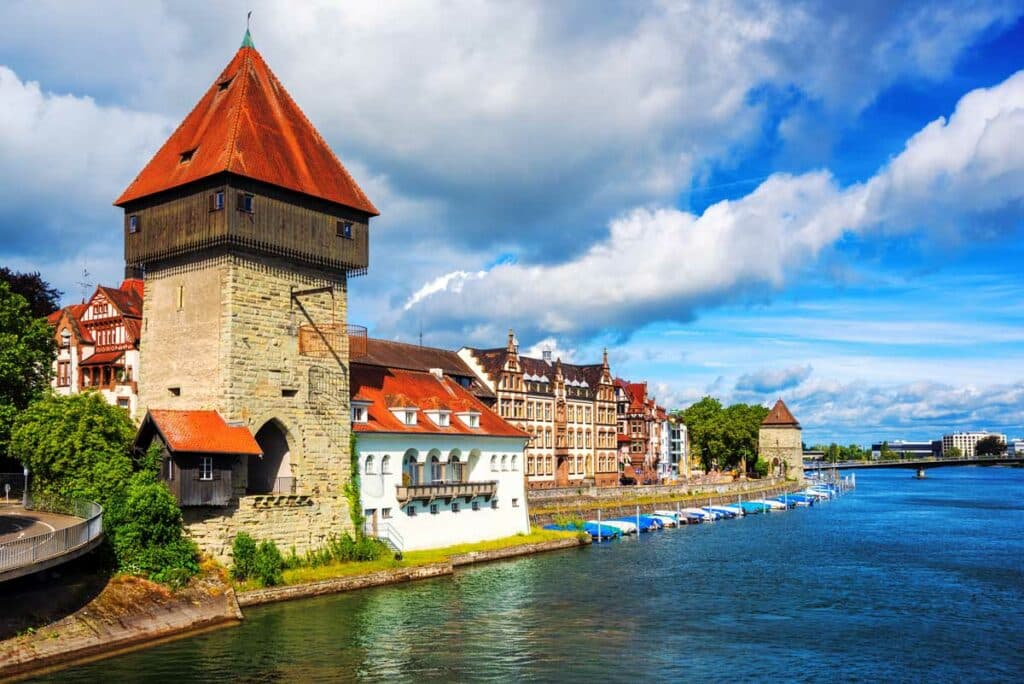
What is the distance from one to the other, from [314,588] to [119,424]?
11.0 metres

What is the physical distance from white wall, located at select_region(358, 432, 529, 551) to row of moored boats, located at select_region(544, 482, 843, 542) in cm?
1036

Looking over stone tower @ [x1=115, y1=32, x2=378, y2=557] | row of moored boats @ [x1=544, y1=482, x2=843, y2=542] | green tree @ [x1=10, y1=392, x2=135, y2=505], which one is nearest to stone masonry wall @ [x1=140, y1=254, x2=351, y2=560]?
stone tower @ [x1=115, y1=32, x2=378, y2=557]

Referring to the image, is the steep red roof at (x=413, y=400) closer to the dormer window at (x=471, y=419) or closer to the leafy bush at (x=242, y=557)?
the dormer window at (x=471, y=419)

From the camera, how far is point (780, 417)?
155 meters

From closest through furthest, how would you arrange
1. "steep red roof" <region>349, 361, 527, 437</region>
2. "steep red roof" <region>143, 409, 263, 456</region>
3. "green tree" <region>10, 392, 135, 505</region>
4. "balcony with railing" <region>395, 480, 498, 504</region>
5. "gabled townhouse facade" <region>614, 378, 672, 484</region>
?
1. "green tree" <region>10, 392, 135, 505</region>
2. "steep red roof" <region>143, 409, 263, 456</region>
3. "balcony with railing" <region>395, 480, 498, 504</region>
4. "steep red roof" <region>349, 361, 527, 437</region>
5. "gabled townhouse facade" <region>614, 378, 672, 484</region>

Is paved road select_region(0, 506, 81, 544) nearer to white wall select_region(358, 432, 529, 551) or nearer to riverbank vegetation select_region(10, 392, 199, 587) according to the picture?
riverbank vegetation select_region(10, 392, 199, 587)

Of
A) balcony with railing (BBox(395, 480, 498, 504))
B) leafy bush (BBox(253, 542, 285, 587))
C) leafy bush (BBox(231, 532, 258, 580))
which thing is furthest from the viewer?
balcony with railing (BBox(395, 480, 498, 504))

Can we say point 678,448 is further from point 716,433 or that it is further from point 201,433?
point 201,433

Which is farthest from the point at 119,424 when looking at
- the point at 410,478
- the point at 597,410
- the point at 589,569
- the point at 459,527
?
the point at 597,410

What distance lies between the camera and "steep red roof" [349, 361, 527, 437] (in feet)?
170

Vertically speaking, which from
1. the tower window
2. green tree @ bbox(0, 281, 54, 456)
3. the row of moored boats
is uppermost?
the tower window

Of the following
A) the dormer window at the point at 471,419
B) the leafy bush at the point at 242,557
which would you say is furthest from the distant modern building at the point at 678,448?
the leafy bush at the point at 242,557

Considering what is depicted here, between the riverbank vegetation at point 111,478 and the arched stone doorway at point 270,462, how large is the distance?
6.55 metres

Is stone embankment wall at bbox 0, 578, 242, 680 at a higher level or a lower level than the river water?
higher
